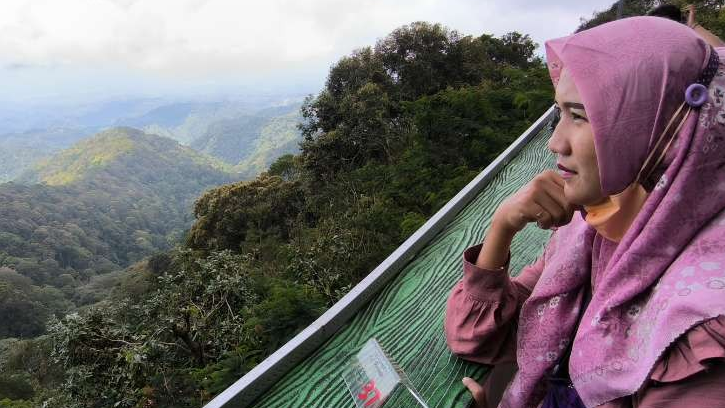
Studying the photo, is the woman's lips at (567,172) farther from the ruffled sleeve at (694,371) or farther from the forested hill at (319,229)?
the forested hill at (319,229)

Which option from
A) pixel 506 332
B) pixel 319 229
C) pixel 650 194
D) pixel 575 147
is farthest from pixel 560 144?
pixel 319 229

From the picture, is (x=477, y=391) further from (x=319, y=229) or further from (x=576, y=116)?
(x=319, y=229)

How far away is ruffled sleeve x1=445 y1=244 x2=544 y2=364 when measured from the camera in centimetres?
121

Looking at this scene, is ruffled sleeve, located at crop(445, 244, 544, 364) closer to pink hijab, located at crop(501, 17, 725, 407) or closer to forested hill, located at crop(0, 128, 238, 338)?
pink hijab, located at crop(501, 17, 725, 407)

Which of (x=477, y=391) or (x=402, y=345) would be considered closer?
(x=477, y=391)

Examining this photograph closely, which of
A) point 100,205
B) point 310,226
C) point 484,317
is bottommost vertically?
point 100,205

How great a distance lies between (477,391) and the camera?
1153 millimetres

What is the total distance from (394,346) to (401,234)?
5.78 metres

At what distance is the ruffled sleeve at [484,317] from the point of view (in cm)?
121

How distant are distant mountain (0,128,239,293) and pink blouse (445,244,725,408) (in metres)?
20.1

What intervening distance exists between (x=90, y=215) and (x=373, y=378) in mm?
93787

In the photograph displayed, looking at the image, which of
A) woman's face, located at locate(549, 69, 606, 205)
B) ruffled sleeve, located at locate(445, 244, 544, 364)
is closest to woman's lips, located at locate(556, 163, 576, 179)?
woman's face, located at locate(549, 69, 606, 205)

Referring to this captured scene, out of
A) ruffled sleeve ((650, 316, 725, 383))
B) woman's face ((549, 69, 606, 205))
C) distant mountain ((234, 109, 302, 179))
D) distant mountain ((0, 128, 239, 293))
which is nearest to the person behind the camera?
ruffled sleeve ((650, 316, 725, 383))

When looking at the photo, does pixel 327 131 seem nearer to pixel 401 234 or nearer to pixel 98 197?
pixel 401 234
